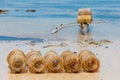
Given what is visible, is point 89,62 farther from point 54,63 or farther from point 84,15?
point 84,15

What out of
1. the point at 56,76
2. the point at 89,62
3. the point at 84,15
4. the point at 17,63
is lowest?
the point at 56,76

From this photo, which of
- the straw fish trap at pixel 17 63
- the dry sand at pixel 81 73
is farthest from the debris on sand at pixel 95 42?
the straw fish trap at pixel 17 63

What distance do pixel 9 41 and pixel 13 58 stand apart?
36.0 ft

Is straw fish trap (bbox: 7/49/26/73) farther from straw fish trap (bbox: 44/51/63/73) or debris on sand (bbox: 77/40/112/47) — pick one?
debris on sand (bbox: 77/40/112/47)

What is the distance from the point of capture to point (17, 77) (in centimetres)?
2070

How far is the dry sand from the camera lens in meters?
20.6

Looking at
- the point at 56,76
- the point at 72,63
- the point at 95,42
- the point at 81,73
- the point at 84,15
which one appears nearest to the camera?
the point at 56,76

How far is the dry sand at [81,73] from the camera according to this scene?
811 inches

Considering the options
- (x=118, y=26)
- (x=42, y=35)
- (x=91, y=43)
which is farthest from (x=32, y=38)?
(x=118, y=26)

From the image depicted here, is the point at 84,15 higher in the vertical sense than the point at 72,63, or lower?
higher

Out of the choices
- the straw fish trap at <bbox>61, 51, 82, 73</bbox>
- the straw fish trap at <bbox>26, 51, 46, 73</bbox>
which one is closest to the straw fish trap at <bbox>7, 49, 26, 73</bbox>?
the straw fish trap at <bbox>26, 51, 46, 73</bbox>

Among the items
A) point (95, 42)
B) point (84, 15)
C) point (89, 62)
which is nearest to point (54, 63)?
point (89, 62)

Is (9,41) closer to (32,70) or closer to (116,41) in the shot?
(116,41)

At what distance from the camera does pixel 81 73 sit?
21.3 m
